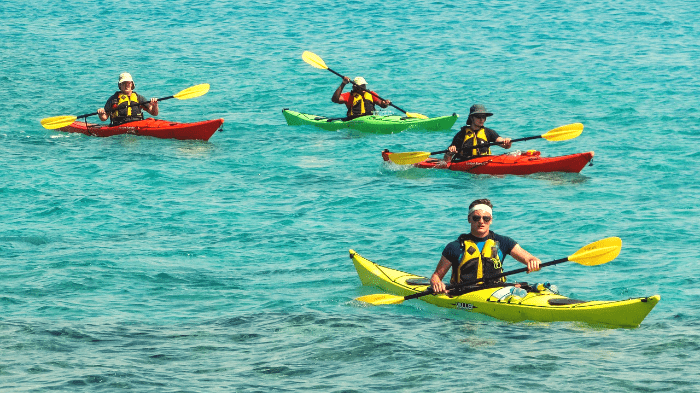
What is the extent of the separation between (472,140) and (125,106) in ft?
23.3

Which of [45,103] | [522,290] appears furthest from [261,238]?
[45,103]

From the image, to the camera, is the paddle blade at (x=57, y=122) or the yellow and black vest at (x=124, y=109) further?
the paddle blade at (x=57, y=122)

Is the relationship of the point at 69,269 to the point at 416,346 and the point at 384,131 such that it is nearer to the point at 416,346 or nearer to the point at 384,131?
the point at 416,346

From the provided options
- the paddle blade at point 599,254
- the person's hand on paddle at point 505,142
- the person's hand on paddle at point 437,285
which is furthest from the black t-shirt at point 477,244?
the person's hand on paddle at point 505,142

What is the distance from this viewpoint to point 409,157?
51.3 feet

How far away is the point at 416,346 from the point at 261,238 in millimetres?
4536

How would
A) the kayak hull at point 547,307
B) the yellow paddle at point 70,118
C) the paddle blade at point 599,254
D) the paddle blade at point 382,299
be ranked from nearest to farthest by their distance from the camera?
1. the kayak hull at point 547,307
2. the paddle blade at point 599,254
3. the paddle blade at point 382,299
4. the yellow paddle at point 70,118

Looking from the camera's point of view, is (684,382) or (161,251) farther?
(161,251)

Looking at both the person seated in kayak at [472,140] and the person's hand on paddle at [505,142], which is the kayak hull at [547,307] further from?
the person seated in kayak at [472,140]

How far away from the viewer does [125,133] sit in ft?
61.5

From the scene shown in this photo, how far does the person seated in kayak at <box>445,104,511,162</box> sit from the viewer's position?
48.8 feet

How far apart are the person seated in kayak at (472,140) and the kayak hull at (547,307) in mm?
5827

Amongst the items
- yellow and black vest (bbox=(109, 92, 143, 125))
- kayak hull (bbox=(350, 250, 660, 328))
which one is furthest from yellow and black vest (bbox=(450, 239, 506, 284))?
yellow and black vest (bbox=(109, 92, 143, 125))

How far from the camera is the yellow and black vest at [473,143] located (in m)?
15.2
